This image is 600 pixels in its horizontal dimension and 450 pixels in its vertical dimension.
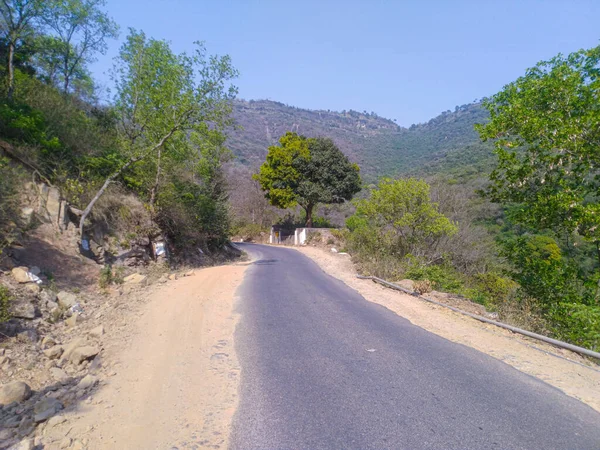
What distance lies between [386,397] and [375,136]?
128m

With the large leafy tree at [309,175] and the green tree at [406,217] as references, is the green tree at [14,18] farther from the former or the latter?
the large leafy tree at [309,175]

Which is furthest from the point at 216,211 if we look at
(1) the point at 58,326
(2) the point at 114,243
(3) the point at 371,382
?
(3) the point at 371,382

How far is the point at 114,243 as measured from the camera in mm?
11070

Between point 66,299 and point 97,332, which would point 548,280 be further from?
point 66,299

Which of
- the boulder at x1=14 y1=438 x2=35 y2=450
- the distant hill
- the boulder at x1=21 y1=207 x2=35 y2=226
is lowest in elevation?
the boulder at x1=14 y1=438 x2=35 y2=450

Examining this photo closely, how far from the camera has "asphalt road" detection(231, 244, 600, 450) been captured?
10.5 feet

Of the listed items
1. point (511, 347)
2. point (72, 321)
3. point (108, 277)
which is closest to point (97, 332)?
point (72, 321)

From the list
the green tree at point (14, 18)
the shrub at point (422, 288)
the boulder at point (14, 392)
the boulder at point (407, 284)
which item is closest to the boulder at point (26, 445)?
the boulder at point (14, 392)

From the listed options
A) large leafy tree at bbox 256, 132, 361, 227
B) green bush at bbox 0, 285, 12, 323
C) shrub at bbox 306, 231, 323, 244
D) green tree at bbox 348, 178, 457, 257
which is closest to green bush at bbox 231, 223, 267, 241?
large leafy tree at bbox 256, 132, 361, 227

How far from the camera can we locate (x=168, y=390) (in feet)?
13.5

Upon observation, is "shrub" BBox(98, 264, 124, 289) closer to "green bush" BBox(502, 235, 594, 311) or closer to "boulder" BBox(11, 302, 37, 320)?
"boulder" BBox(11, 302, 37, 320)

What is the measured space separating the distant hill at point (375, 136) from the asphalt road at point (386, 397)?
42656 millimetres

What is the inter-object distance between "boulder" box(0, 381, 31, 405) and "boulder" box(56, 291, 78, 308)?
3.00 m

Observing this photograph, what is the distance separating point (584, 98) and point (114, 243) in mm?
13302
